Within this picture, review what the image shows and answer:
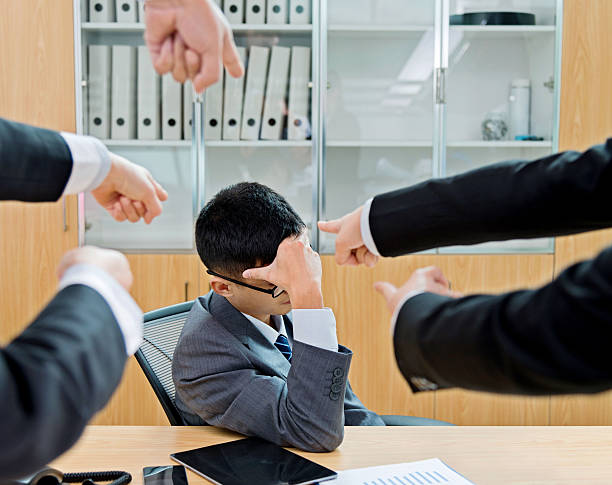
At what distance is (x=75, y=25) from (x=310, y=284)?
6.81ft

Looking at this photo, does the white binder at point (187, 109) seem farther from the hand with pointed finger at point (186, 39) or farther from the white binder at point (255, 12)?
the hand with pointed finger at point (186, 39)

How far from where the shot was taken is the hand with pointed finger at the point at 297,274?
4.26 feet

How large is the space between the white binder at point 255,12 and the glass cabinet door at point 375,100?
0.30m

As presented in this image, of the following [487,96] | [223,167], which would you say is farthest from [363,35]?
[223,167]

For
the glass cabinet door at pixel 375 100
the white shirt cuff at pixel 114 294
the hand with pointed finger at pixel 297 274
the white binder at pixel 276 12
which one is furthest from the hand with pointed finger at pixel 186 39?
the white binder at pixel 276 12

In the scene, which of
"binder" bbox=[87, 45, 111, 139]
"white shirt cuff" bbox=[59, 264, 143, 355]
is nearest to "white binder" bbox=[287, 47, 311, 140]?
"binder" bbox=[87, 45, 111, 139]

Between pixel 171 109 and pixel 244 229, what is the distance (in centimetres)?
161

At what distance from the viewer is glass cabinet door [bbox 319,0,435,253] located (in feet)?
9.72

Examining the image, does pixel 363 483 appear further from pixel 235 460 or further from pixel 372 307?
pixel 372 307

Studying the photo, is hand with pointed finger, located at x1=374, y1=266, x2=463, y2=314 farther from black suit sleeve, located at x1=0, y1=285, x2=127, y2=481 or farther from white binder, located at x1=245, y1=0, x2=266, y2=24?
white binder, located at x1=245, y1=0, x2=266, y2=24

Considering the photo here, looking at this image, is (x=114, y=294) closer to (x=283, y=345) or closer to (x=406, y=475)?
(x=406, y=475)

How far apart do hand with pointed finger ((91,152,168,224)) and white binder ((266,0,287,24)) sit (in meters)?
2.26

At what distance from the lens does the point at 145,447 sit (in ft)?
4.01

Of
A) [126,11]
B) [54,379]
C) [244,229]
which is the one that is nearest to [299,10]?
[126,11]
